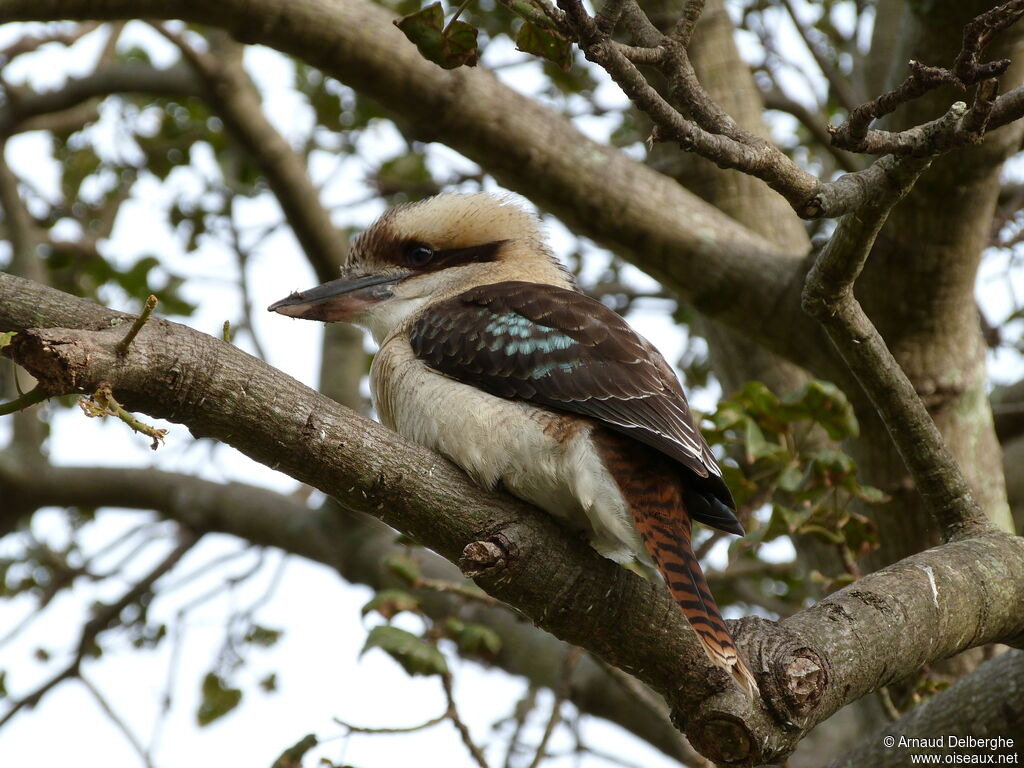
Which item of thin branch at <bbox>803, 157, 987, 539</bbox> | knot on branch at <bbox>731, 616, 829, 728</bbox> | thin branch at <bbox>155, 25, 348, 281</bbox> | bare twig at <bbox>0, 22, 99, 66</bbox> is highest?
bare twig at <bbox>0, 22, 99, 66</bbox>

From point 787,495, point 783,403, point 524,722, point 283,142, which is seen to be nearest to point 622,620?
point 783,403

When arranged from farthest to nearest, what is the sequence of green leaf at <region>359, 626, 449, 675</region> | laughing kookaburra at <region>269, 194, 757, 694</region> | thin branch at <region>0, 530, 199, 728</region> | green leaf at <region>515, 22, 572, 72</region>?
thin branch at <region>0, 530, 199, 728</region>
green leaf at <region>359, 626, 449, 675</region>
laughing kookaburra at <region>269, 194, 757, 694</region>
green leaf at <region>515, 22, 572, 72</region>

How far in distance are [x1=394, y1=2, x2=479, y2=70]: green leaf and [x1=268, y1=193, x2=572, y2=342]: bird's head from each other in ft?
4.38

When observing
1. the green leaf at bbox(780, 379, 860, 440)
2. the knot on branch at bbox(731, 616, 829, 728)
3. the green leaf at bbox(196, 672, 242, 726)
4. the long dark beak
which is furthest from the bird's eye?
the green leaf at bbox(196, 672, 242, 726)

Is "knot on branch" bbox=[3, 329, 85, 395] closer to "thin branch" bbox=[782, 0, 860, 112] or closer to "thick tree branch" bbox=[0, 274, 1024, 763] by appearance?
"thick tree branch" bbox=[0, 274, 1024, 763]

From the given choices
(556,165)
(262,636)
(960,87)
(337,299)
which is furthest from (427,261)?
(262,636)

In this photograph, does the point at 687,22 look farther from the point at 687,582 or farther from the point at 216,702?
the point at 216,702

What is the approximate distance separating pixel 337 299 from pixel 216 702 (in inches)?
90.6

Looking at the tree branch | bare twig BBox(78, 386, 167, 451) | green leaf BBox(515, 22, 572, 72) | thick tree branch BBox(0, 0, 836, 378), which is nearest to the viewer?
bare twig BBox(78, 386, 167, 451)

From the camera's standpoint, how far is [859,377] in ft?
8.87

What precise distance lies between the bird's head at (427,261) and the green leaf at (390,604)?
2.79 ft

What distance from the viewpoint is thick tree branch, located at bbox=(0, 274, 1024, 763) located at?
2.03 meters

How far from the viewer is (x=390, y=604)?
3449mm

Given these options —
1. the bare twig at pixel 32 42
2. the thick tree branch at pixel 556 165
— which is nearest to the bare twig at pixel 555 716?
the thick tree branch at pixel 556 165
